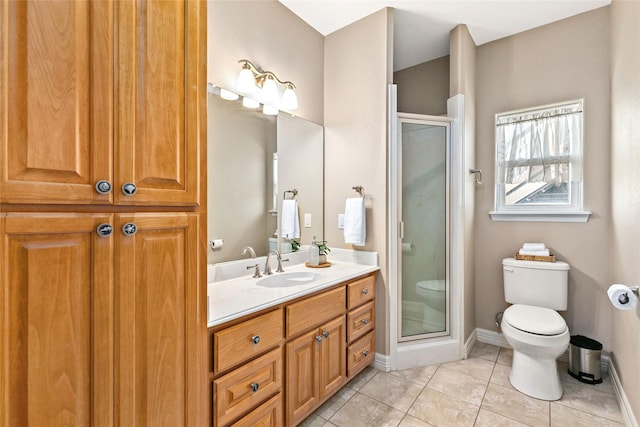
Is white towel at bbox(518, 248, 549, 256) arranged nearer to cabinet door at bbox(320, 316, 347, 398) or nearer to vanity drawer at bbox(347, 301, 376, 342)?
vanity drawer at bbox(347, 301, 376, 342)

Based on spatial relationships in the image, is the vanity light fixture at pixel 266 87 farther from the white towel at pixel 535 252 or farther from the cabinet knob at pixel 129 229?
the white towel at pixel 535 252

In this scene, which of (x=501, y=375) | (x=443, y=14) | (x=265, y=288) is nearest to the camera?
(x=265, y=288)

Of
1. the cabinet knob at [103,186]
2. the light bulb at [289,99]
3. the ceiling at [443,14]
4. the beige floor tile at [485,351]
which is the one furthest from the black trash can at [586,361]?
the cabinet knob at [103,186]

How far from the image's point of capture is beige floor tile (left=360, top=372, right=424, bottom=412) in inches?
73.8

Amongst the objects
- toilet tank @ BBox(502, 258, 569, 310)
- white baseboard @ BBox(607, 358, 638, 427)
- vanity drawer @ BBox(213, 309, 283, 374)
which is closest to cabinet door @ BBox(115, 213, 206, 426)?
vanity drawer @ BBox(213, 309, 283, 374)

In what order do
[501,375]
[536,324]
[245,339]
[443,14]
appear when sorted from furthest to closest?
1. [443,14]
2. [501,375]
3. [536,324]
4. [245,339]

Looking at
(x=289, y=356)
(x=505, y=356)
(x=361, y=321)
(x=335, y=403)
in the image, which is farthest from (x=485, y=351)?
(x=289, y=356)

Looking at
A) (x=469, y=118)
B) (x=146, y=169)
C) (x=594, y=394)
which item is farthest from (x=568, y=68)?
(x=146, y=169)

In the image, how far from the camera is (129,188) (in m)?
0.82

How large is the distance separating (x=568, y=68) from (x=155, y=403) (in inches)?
131

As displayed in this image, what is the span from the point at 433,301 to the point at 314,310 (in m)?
1.28

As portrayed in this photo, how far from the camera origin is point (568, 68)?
237cm

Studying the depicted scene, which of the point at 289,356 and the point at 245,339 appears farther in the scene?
the point at 289,356

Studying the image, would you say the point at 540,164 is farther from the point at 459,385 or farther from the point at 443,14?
the point at 459,385
